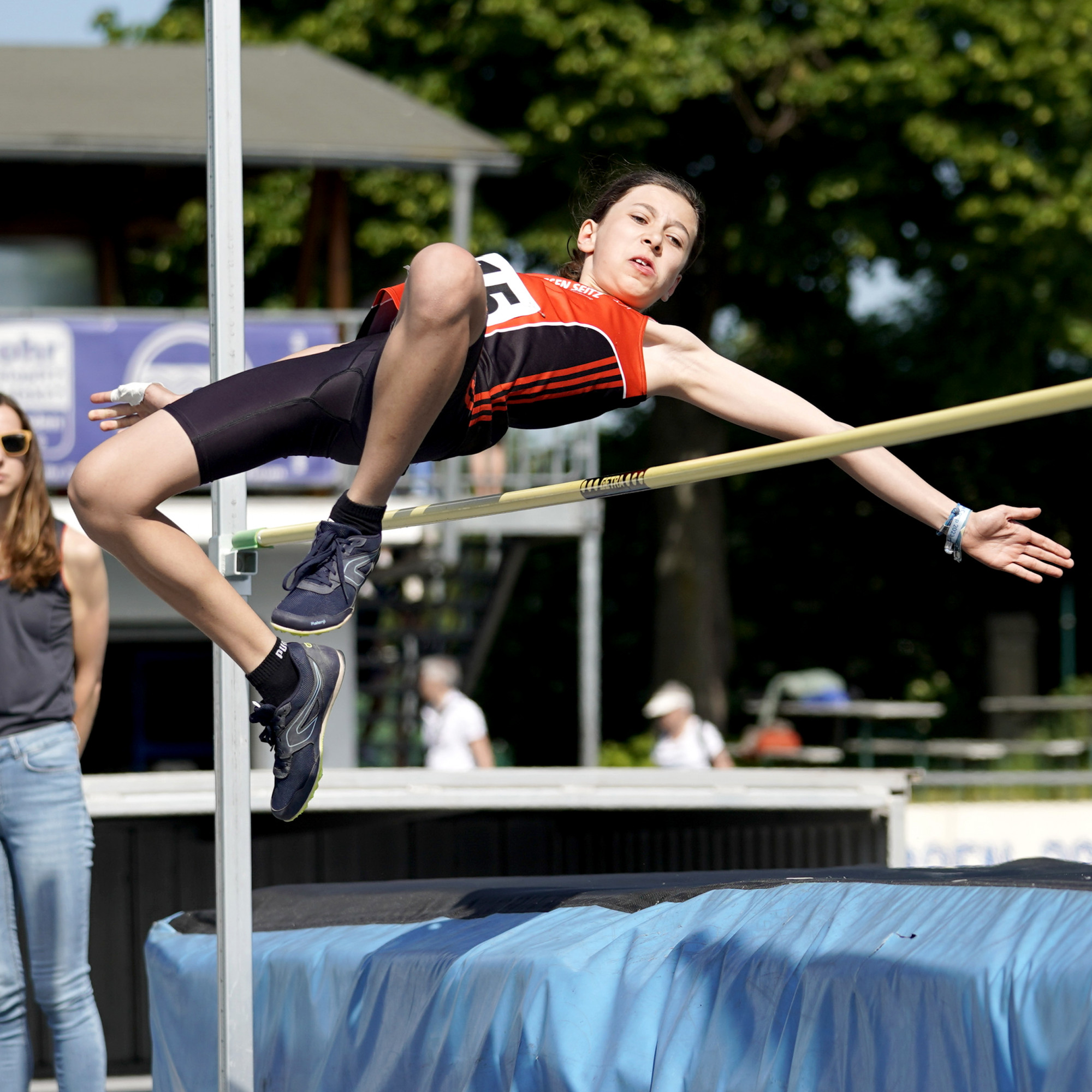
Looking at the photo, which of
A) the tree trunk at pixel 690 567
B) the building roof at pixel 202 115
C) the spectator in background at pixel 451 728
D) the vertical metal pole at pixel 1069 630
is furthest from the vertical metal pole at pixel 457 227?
the vertical metal pole at pixel 1069 630

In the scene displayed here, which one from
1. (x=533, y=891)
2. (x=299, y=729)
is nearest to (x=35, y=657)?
(x=299, y=729)

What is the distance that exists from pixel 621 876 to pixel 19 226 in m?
11.3

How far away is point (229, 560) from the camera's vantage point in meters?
3.39

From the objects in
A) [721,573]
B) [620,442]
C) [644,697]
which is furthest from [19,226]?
[644,697]

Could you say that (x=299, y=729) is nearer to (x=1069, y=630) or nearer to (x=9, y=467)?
(x=9, y=467)

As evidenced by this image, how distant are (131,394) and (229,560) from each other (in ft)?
1.37

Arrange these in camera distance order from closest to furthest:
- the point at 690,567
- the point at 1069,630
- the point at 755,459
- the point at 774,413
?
the point at 755,459 → the point at 774,413 → the point at 690,567 → the point at 1069,630

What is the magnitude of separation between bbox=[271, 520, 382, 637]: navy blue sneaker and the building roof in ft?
27.5

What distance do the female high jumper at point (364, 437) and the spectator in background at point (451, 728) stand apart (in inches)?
196

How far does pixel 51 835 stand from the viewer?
11.6 feet

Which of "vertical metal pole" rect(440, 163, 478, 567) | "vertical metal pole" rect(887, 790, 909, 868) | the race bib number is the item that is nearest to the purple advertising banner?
"vertical metal pole" rect(440, 163, 478, 567)

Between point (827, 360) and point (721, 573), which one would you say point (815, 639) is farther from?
point (721, 573)

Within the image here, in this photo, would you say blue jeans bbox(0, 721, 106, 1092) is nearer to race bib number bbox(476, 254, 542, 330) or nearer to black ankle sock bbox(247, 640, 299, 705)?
black ankle sock bbox(247, 640, 299, 705)

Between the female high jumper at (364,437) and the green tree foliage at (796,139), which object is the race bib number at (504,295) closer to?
the female high jumper at (364,437)
